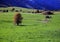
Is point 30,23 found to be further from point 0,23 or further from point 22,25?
point 0,23

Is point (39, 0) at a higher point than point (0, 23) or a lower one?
higher

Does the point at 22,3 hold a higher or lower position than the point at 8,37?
higher

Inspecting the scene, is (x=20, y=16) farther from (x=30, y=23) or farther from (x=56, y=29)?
(x=56, y=29)

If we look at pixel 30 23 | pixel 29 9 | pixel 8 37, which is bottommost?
pixel 8 37

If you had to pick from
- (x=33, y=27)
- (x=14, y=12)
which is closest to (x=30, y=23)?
(x=33, y=27)

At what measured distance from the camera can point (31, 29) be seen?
471cm

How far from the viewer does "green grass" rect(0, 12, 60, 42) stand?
458 cm

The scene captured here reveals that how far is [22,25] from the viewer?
4.77 m

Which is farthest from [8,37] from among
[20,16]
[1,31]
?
[20,16]

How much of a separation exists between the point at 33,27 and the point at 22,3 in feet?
2.33

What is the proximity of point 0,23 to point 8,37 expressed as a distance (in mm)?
468

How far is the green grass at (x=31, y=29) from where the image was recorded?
4.58 meters

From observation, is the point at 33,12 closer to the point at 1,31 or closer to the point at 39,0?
the point at 39,0

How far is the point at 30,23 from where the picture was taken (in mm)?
4746
